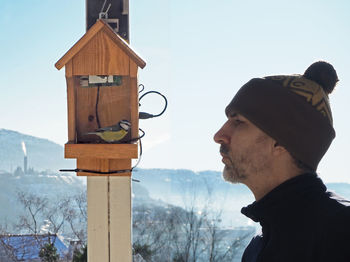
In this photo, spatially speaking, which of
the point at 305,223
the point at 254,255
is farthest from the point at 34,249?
the point at 305,223

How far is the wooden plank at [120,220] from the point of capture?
121 cm

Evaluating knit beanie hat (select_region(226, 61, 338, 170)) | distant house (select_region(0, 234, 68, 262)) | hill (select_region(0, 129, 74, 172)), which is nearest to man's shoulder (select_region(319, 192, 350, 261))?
knit beanie hat (select_region(226, 61, 338, 170))

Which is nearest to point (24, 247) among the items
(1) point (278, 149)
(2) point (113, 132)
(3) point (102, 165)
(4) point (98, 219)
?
(4) point (98, 219)

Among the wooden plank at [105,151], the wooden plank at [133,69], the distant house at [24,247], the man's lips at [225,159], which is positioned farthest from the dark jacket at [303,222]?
the distant house at [24,247]

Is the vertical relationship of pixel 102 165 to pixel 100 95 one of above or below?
below

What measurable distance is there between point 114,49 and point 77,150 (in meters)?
0.30

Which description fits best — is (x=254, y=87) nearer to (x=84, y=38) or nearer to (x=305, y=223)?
(x=305, y=223)

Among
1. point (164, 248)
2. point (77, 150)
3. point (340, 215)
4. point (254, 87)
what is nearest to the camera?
point (340, 215)

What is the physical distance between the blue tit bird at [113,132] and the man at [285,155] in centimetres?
29

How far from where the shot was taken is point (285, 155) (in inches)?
32.5

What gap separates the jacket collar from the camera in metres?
0.79

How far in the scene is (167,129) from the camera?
6.12 ft

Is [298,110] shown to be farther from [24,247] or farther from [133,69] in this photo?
[24,247]

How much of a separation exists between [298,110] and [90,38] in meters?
0.60
